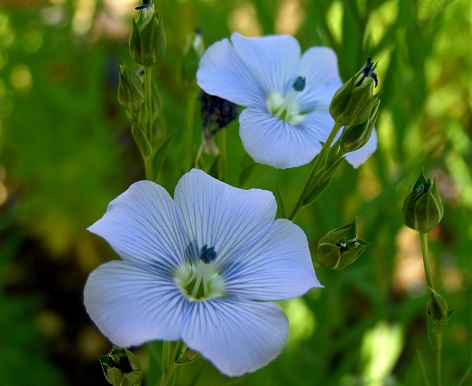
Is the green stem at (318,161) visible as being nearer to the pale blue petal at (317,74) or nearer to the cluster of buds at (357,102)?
the cluster of buds at (357,102)

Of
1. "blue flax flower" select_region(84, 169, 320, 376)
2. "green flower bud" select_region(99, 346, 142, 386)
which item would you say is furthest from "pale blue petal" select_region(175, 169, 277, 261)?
"green flower bud" select_region(99, 346, 142, 386)

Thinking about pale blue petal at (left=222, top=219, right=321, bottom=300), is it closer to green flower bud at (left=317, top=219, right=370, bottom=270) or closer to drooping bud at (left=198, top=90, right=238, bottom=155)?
green flower bud at (left=317, top=219, right=370, bottom=270)

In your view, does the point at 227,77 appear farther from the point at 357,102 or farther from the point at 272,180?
the point at 272,180

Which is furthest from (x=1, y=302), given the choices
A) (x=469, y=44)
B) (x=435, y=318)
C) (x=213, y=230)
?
(x=469, y=44)

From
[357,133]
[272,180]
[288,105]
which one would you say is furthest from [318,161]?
[272,180]

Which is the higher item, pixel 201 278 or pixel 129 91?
pixel 129 91

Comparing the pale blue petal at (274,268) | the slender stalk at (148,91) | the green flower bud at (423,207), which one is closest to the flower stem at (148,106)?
the slender stalk at (148,91)
